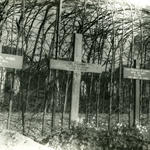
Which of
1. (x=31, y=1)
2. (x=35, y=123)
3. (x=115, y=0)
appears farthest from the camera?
(x=31, y=1)

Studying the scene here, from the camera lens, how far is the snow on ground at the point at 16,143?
19.2 ft

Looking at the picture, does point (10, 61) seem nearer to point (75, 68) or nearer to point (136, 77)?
point (75, 68)

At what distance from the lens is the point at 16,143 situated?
6.04 metres

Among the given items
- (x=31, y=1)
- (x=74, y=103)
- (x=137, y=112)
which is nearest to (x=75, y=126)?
(x=74, y=103)

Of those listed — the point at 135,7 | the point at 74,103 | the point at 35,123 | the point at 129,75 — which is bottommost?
the point at 35,123

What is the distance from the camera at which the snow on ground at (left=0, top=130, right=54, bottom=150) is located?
5864 millimetres

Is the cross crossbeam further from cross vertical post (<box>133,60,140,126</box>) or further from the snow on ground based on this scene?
cross vertical post (<box>133,60,140,126</box>)

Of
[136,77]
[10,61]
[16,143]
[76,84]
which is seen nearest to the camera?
[16,143]

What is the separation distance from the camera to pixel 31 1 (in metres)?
12.9

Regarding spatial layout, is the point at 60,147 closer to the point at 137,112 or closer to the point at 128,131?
the point at 128,131

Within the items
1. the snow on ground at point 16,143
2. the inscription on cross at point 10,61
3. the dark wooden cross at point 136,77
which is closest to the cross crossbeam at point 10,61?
the inscription on cross at point 10,61

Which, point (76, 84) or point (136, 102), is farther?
point (136, 102)

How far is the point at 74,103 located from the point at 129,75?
220 cm

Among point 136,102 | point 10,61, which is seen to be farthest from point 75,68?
point 136,102
